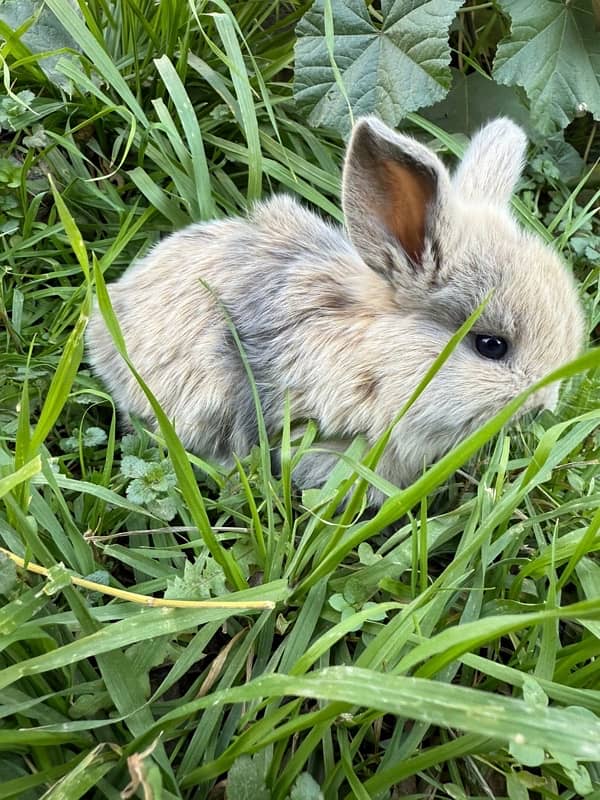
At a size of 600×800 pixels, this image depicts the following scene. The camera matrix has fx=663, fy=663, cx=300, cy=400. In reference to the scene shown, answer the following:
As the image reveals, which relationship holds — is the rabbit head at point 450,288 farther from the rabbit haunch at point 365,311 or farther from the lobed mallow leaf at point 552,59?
the lobed mallow leaf at point 552,59

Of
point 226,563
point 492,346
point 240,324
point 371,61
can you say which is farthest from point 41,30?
point 226,563

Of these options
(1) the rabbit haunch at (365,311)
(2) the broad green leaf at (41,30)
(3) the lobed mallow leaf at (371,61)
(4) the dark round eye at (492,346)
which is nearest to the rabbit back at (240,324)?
(1) the rabbit haunch at (365,311)

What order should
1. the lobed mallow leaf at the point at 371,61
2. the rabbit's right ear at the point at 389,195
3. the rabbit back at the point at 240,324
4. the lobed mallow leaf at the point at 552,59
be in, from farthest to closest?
the lobed mallow leaf at the point at 552,59 < the lobed mallow leaf at the point at 371,61 < the rabbit back at the point at 240,324 < the rabbit's right ear at the point at 389,195

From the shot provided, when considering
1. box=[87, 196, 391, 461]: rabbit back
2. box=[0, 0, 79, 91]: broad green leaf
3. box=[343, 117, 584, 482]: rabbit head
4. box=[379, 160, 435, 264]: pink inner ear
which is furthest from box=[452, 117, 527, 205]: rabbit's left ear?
box=[0, 0, 79, 91]: broad green leaf

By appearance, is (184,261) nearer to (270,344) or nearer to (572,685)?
(270,344)

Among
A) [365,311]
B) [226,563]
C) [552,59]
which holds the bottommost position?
[226,563]

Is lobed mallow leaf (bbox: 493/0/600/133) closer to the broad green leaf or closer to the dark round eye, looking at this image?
the dark round eye

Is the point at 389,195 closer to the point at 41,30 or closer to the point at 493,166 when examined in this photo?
the point at 493,166
